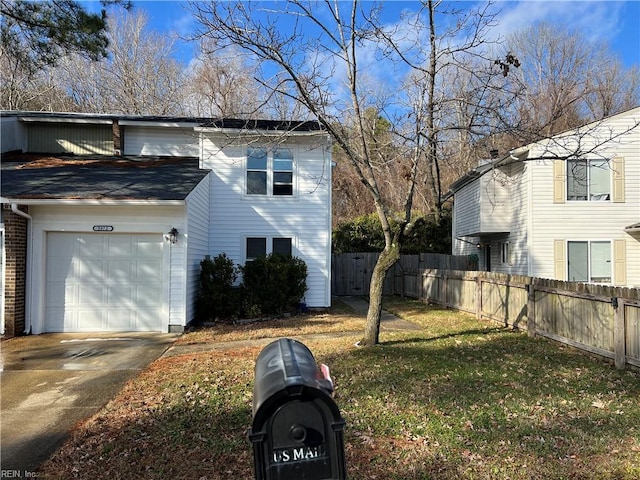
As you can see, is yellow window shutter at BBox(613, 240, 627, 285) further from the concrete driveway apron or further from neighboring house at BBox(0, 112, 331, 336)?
the concrete driveway apron

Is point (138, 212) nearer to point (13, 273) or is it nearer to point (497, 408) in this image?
point (13, 273)

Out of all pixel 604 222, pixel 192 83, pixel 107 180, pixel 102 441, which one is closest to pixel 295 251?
pixel 107 180

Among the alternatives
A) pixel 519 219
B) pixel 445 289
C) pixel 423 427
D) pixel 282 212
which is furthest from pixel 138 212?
pixel 519 219

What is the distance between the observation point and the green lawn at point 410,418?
11.8 ft

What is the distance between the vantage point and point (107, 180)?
10.5 metres

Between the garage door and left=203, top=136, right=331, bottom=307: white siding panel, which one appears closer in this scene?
the garage door

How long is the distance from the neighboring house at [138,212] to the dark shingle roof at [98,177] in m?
0.04

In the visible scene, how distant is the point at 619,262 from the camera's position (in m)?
14.8

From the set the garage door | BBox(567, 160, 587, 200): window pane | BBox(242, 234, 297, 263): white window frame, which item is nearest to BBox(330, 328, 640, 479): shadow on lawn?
the garage door

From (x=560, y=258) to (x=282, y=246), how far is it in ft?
31.4

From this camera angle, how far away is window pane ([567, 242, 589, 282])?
595 inches

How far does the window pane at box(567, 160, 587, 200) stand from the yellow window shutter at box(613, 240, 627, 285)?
1.92 metres

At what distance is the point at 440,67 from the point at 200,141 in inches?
296

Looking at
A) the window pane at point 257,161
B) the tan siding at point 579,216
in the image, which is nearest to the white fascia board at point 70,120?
the window pane at point 257,161
